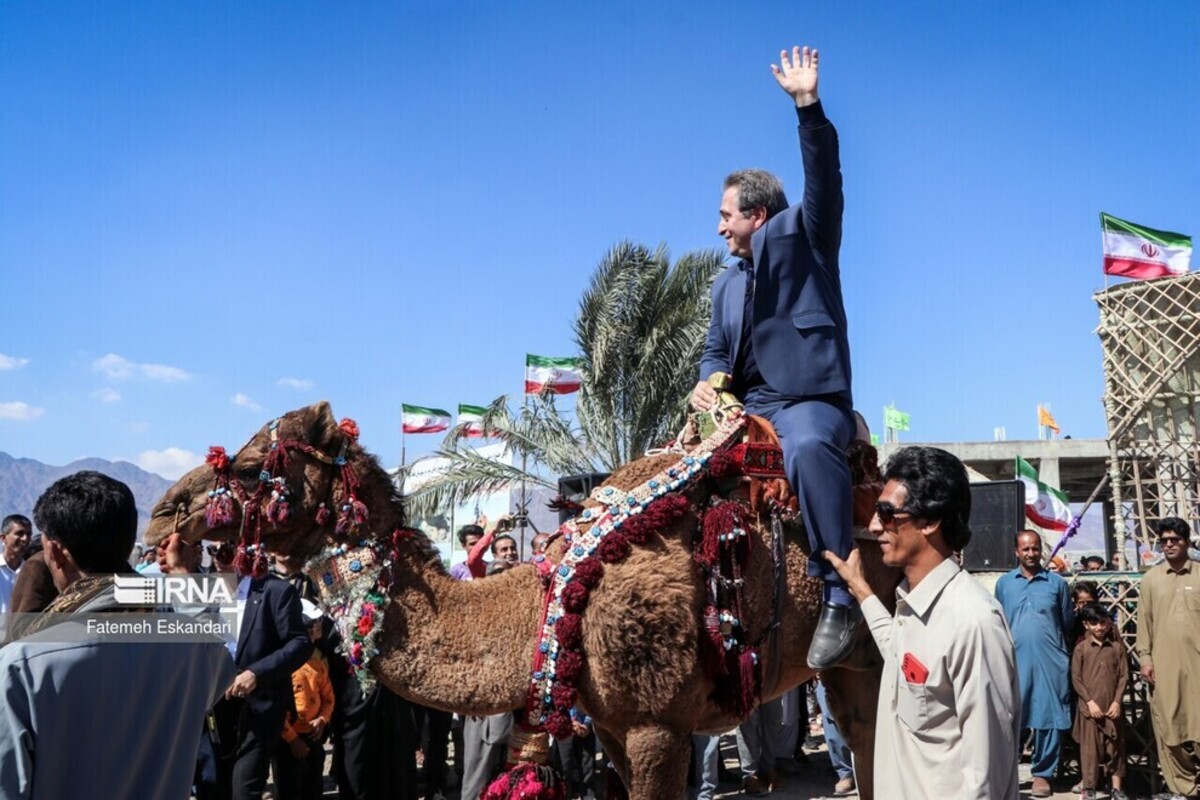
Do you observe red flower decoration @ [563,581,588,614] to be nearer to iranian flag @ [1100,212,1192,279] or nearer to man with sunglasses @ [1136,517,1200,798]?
man with sunglasses @ [1136,517,1200,798]

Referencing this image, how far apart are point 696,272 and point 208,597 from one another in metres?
16.6

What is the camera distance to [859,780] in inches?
Result: 217

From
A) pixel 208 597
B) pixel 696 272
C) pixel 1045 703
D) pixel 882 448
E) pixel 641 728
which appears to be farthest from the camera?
pixel 882 448

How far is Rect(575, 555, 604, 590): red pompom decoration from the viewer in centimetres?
489

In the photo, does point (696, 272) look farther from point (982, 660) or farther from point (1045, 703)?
point (982, 660)

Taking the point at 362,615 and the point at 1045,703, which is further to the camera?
the point at 1045,703

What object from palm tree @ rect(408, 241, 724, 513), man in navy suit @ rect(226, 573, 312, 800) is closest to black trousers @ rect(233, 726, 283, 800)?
man in navy suit @ rect(226, 573, 312, 800)

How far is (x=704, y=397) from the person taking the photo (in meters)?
5.55

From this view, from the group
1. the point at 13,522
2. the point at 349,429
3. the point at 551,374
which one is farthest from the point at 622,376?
the point at 349,429

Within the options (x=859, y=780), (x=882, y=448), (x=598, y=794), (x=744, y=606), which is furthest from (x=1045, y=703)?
(x=882, y=448)

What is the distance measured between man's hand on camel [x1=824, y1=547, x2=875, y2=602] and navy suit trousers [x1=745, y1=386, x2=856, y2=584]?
0.17 metres

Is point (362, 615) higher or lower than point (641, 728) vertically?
higher

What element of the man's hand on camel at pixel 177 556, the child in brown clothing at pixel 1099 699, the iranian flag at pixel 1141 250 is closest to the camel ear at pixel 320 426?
the man's hand on camel at pixel 177 556

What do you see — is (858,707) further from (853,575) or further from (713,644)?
(853,575)
